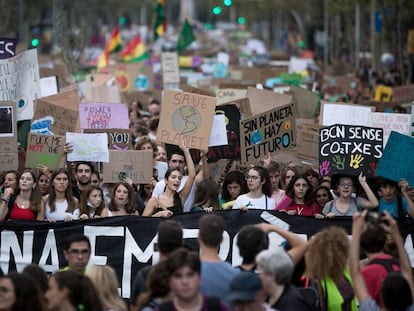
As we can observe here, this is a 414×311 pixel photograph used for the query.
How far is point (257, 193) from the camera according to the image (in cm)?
1194

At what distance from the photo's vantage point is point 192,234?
→ 10781 mm

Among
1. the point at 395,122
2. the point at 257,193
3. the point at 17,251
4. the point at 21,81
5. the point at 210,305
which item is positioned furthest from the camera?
the point at 21,81

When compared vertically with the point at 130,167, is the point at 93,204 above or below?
below

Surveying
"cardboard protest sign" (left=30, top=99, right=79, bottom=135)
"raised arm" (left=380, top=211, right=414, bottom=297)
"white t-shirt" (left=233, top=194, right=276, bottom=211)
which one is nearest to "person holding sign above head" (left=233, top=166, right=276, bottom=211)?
"white t-shirt" (left=233, top=194, right=276, bottom=211)

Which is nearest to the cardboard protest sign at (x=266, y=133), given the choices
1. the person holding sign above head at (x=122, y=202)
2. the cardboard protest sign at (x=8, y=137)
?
the cardboard protest sign at (x=8, y=137)

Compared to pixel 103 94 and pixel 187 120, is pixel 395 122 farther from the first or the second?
pixel 103 94

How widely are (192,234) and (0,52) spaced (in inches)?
253

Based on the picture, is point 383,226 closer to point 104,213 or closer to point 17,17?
point 104,213

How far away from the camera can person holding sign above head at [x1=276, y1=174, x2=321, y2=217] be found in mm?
11906

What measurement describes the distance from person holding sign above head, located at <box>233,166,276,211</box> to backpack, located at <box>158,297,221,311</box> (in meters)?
4.58

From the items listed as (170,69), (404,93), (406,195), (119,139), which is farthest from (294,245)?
(170,69)

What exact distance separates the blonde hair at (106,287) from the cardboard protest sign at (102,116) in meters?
7.84

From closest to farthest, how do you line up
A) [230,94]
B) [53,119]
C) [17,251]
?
[17,251], [53,119], [230,94]

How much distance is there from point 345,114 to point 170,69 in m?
10.8
